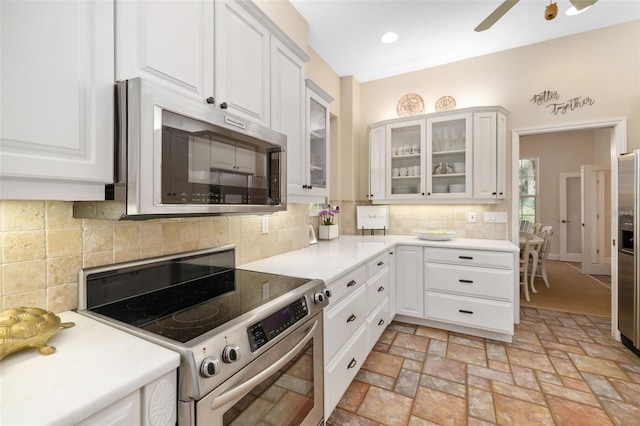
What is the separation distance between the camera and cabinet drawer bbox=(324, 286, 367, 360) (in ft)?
5.17

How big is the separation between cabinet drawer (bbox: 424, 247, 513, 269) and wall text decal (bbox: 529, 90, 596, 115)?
165 centimetres

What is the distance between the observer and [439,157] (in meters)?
3.35

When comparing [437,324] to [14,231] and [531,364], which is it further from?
[14,231]

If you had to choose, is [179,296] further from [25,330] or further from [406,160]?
[406,160]

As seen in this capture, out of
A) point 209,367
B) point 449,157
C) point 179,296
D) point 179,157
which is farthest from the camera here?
point 449,157

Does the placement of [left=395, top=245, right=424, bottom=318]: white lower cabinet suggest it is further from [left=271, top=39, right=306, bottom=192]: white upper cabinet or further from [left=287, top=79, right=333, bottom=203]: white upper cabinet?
[left=271, top=39, right=306, bottom=192]: white upper cabinet

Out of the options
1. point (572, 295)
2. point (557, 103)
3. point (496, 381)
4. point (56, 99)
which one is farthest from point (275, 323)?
point (572, 295)

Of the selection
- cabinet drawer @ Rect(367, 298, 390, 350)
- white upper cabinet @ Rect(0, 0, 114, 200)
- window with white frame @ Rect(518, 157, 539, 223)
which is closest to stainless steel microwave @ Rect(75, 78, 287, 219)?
white upper cabinet @ Rect(0, 0, 114, 200)

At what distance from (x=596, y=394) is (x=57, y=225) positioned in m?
3.11

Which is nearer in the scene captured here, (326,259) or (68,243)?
(68,243)

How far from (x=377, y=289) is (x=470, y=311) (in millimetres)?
1032

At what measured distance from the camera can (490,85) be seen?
3.30 m

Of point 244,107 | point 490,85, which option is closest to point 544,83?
point 490,85

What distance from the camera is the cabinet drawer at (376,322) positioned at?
2.25 metres
